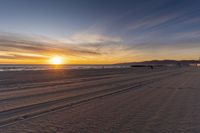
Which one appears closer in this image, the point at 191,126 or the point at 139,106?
the point at 191,126

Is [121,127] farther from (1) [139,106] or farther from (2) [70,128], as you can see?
(1) [139,106]

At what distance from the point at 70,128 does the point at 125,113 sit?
2070 mm

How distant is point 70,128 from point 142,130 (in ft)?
5.55

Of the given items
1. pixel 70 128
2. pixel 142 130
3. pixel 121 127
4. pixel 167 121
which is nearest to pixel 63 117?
pixel 70 128

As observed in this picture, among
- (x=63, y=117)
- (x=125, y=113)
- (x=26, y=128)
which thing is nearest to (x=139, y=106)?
(x=125, y=113)

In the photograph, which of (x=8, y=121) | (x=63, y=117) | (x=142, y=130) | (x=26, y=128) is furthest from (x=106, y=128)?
(x=8, y=121)

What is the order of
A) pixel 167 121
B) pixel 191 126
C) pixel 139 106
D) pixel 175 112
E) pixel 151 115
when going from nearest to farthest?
pixel 191 126, pixel 167 121, pixel 151 115, pixel 175 112, pixel 139 106

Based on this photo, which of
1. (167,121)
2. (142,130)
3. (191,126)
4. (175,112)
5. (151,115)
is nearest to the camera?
(142,130)

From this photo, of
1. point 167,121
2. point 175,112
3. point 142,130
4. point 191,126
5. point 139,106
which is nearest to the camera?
point 142,130

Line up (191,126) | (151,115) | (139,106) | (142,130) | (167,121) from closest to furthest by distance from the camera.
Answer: (142,130)
(191,126)
(167,121)
(151,115)
(139,106)

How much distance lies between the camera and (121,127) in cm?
475

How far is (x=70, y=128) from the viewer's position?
4.69 meters

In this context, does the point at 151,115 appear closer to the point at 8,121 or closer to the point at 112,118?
the point at 112,118

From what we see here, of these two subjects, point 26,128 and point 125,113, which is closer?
point 26,128
